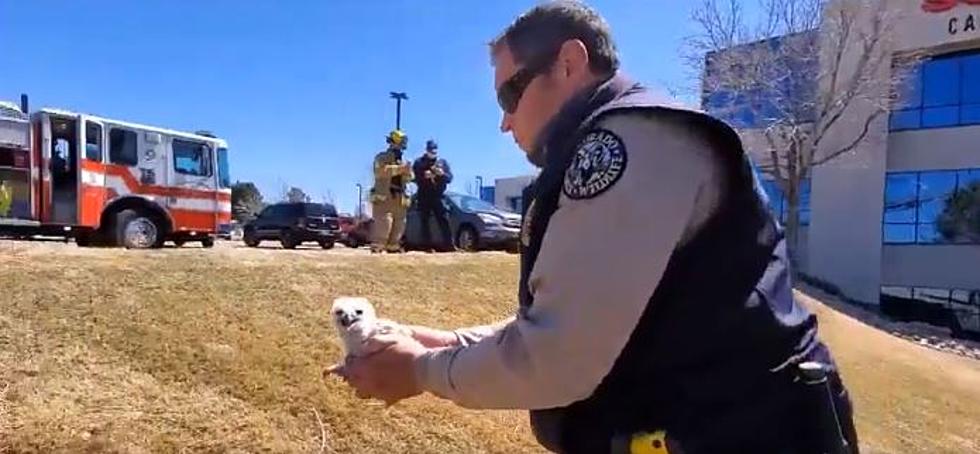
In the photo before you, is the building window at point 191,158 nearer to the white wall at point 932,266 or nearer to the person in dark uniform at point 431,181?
the person in dark uniform at point 431,181

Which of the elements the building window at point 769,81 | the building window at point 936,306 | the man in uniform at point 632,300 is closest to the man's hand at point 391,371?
the man in uniform at point 632,300

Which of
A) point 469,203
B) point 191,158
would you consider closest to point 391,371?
point 469,203

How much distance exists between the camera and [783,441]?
1.39 metres

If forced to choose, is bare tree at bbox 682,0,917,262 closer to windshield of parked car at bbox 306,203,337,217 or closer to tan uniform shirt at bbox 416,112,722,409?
windshield of parked car at bbox 306,203,337,217

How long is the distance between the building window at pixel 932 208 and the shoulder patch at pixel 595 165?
1057 inches

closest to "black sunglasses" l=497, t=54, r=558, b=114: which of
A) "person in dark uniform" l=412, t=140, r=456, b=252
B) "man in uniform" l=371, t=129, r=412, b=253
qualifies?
"man in uniform" l=371, t=129, r=412, b=253

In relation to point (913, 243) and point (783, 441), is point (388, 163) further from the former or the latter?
point (913, 243)

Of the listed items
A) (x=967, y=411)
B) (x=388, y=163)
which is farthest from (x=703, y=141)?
(x=388, y=163)

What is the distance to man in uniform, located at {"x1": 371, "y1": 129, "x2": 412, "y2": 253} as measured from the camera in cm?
1271

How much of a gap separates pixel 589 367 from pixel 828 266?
29.0m

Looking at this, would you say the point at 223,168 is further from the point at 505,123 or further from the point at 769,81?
the point at 505,123

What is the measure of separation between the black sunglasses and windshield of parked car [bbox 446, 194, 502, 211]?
1587 cm

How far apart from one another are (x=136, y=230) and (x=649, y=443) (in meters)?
16.2

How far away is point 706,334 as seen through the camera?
4.40 ft
